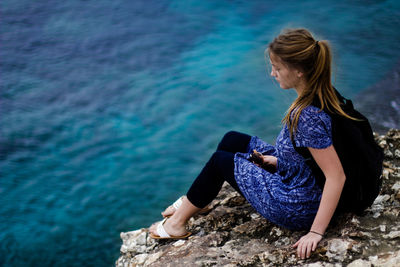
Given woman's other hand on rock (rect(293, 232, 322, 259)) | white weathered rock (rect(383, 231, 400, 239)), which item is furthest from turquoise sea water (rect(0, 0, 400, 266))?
white weathered rock (rect(383, 231, 400, 239))

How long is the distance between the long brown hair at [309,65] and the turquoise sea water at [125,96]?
9.00ft

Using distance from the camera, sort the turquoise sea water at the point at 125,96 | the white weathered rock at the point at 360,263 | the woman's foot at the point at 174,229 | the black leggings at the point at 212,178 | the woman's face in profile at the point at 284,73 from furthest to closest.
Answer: the turquoise sea water at the point at 125,96, the woman's foot at the point at 174,229, the black leggings at the point at 212,178, the woman's face in profile at the point at 284,73, the white weathered rock at the point at 360,263

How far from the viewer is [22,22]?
6.09 metres

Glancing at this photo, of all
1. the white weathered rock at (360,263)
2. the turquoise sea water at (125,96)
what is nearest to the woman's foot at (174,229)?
the white weathered rock at (360,263)

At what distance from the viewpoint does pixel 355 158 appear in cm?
160

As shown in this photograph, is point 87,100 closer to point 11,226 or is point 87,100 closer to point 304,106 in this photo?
point 11,226

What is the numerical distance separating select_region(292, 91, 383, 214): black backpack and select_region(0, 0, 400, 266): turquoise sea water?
261cm

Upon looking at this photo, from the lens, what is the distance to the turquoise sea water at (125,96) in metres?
4.10

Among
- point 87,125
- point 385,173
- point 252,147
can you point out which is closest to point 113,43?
point 87,125

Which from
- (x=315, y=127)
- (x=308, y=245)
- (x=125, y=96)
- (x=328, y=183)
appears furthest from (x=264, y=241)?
(x=125, y=96)


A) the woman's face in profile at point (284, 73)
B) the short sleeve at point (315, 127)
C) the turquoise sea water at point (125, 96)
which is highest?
the woman's face in profile at point (284, 73)

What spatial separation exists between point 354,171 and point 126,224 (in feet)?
9.28

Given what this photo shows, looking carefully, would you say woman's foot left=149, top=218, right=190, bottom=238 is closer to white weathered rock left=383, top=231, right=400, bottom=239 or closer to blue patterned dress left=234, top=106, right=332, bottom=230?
blue patterned dress left=234, top=106, right=332, bottom=230

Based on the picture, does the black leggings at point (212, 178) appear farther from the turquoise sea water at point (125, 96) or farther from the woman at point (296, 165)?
the turquoise sea water at point (125, 96)
